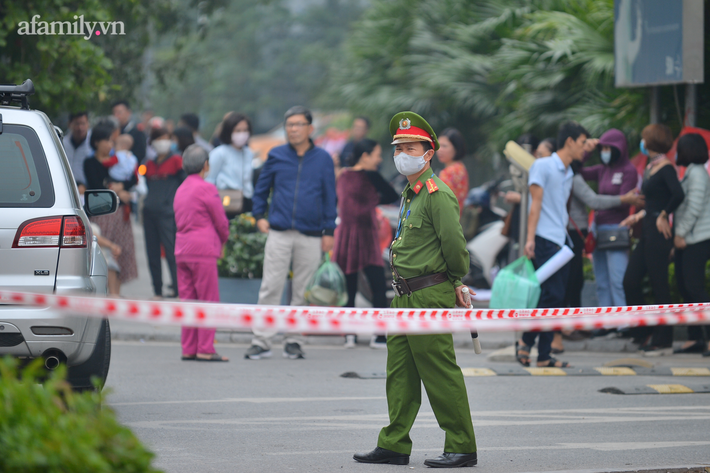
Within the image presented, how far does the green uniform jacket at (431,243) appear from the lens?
16.6 ft

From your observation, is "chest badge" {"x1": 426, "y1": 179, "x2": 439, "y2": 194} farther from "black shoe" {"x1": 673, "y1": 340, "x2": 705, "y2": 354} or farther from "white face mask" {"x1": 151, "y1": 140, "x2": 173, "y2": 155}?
"white face mask" {"x1": 151, "y1": 140, "x2": 173, "y2": 155}

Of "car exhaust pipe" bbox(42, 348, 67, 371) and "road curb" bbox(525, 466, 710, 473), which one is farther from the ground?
"car exhaust pipe" bbox(42, 348, 67, 371)

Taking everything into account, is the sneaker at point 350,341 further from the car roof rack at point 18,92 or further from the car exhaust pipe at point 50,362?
the car exhaust pipe at point 50,362

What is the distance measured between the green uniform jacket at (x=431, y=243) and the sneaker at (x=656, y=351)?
15.2 feet

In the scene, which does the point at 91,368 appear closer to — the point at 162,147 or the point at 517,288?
the point at 517,288

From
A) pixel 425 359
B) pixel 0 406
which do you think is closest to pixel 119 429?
pixel 0 406

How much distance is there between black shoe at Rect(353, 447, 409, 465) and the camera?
16.7ft

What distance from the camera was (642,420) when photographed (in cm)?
638

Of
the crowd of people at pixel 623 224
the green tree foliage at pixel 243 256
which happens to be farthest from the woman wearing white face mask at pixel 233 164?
the crowd of people at pixel 623 224

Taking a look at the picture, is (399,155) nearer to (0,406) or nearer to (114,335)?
(0,406)

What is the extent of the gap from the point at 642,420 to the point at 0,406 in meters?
4.81

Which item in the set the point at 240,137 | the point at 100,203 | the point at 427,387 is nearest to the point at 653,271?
the point at 240,137

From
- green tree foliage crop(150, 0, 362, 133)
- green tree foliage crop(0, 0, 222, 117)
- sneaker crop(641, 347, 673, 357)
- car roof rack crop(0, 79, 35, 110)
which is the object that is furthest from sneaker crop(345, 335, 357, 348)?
green tree foliage crop(150, 0, 362, 133)

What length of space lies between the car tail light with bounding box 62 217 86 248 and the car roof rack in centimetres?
102
